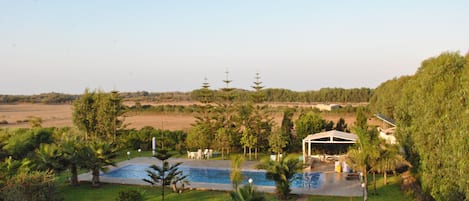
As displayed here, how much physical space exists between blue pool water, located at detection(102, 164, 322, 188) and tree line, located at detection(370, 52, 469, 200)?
3.67m

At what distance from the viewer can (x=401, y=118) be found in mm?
11875

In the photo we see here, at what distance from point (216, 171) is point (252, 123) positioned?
483 cm

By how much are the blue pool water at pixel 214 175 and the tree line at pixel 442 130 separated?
367 cm

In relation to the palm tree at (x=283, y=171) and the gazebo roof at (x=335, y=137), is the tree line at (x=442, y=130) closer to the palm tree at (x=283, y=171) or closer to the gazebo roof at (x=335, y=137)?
the palm tree at (x=283, y=171)

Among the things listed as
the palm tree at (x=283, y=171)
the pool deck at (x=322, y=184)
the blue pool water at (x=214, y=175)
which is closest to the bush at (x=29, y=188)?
the pool deck at (x=322, y=184)

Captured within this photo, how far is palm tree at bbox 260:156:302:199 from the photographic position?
11.1 m

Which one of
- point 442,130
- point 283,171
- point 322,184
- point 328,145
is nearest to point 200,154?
point 328,145

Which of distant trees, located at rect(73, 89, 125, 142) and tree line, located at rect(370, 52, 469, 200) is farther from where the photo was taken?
distant trees, located at rect(73, 89, 125, 142)

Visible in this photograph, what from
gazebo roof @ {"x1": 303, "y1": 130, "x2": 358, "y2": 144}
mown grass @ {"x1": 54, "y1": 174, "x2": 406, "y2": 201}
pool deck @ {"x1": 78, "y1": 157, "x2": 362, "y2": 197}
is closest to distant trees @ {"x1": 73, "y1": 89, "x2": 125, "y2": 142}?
pool deck @ {"x1": 78, "y1": 157, "x2": 362, "y2": 197}

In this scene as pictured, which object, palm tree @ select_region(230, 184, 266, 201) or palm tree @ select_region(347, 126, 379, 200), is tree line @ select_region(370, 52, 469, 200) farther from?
palm tree @ select_region(230, 184, 266, 201)

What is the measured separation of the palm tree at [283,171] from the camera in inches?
436

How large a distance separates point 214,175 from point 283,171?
178 inches

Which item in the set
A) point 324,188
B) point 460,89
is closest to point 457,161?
point 460,89

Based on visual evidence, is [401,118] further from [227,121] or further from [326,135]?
[227,121]
